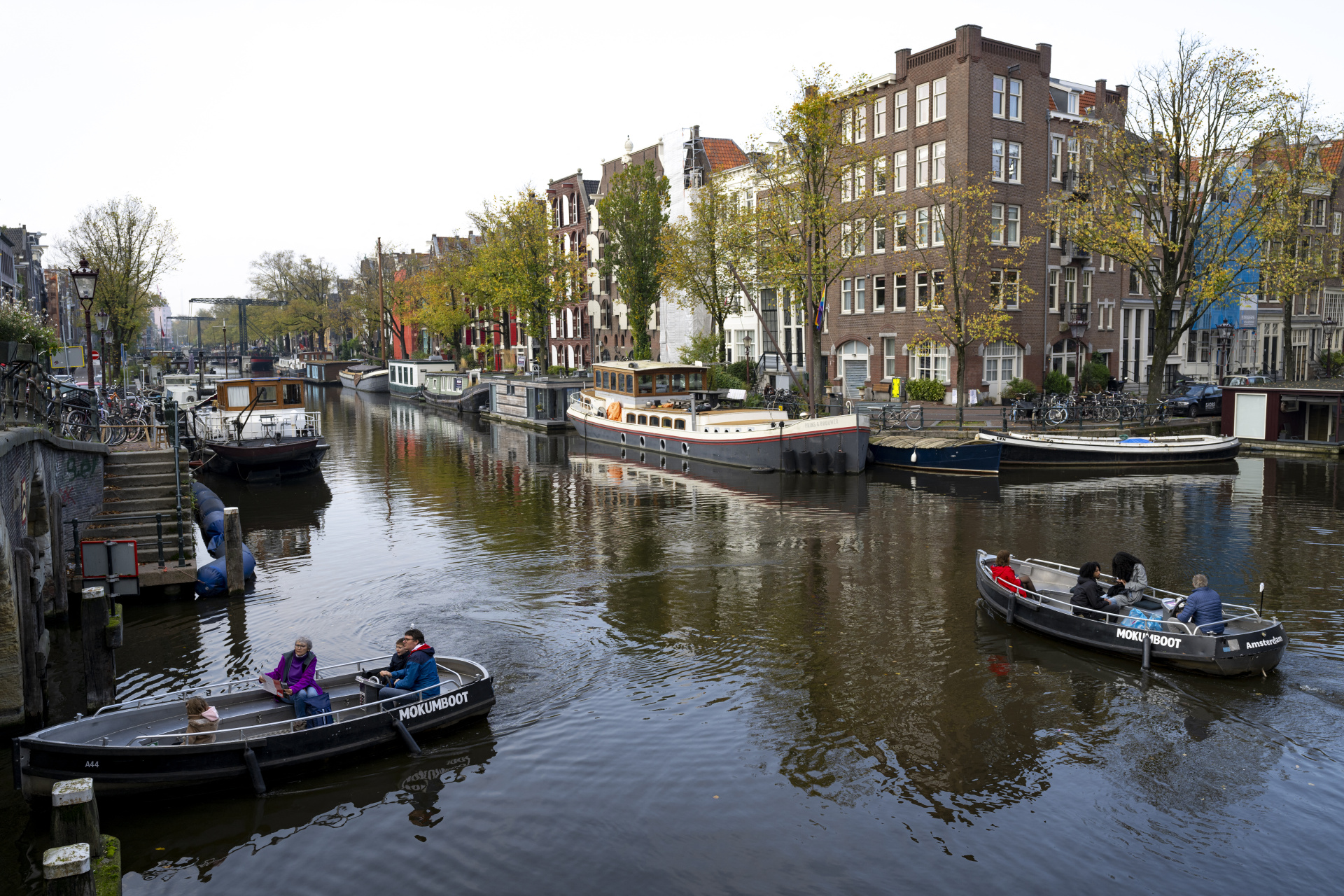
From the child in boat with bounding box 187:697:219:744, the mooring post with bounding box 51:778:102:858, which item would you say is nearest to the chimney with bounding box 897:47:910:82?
the child in boat with bounding box 187:697:219:744

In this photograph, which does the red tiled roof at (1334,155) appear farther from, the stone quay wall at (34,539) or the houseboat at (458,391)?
the stone quay wall at (34,539)

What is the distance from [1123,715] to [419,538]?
761 inches

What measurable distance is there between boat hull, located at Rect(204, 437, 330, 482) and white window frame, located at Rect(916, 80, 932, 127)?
3488cm

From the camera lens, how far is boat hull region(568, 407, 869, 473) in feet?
126

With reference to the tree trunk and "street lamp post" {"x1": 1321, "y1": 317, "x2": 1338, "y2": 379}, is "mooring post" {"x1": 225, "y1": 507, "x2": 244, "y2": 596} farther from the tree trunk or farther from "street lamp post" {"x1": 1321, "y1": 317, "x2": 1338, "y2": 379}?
"street lamp post" {"x1": 1321, "y1": 317, "x2": 1338, "y2": 379}

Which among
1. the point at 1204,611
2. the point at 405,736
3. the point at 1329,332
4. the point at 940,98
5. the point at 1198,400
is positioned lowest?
the point at 405,736

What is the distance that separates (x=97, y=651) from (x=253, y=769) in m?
4.75

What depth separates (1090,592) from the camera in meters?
17.1

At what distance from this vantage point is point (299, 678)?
13617 millimetres

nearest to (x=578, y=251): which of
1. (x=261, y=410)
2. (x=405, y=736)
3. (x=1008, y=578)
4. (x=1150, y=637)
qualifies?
(x=261, y=410)

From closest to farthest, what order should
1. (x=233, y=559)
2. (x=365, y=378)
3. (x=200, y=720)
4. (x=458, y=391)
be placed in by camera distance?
(x=200, y=720)
(x=233, y=559)
(x=458, y=391)
(x=365, y=378)

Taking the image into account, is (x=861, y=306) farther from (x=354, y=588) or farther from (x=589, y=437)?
(x=354, y=588)

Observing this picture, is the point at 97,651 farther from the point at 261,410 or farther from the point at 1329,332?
the point at 1329,332

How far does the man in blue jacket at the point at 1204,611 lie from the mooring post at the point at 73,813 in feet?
49.8
